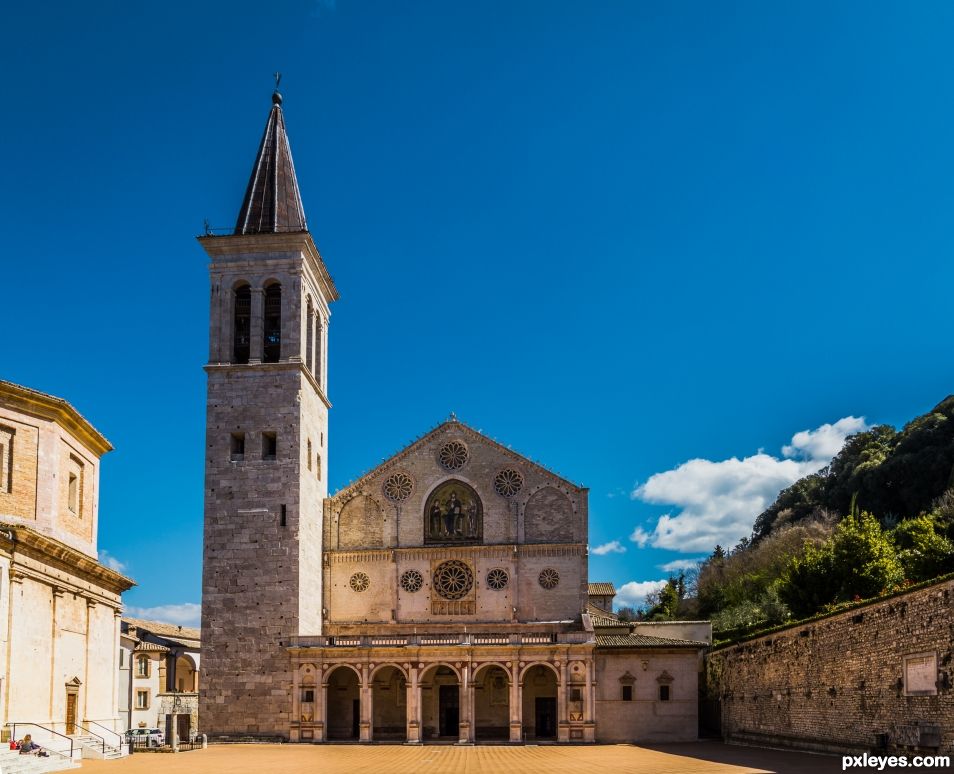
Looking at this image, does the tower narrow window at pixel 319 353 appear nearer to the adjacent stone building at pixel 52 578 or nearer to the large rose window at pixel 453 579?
the large rose window at pixel 453 579

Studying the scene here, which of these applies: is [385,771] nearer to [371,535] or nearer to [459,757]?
[459,757]

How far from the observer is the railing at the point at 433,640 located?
43.1m

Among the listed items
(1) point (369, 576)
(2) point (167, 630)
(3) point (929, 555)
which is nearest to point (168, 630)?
(2) point (167, 630)

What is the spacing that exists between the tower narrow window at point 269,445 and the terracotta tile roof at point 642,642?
15.9 metres

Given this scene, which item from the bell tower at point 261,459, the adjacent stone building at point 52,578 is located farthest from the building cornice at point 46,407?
the bell tower at point 261,459

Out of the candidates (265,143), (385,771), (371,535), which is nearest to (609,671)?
(371,535)

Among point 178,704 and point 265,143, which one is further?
point 178,704

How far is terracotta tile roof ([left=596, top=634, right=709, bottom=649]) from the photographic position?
142 ft

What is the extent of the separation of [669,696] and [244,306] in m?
24.8

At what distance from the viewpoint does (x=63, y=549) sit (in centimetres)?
2891

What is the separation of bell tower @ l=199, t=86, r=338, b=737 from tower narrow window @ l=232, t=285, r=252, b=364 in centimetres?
4

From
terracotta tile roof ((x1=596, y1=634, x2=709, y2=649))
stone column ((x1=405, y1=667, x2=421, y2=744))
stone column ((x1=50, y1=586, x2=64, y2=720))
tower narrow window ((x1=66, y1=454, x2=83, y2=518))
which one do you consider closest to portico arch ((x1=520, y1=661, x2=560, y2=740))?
terracotta tile roof ((x1=596, y1=634, x2=709, y2=649))

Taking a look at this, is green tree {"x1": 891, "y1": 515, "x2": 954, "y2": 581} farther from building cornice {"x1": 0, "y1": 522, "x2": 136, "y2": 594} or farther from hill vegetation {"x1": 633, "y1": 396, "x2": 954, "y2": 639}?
building cornice {"x1": 0, "y1": 522, "x2": 136, "y2": 594}

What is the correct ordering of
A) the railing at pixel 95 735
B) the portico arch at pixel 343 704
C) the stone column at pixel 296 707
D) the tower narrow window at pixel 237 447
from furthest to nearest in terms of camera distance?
the tower narrow window at pixel 237 447, the portico arch at pixel 343 704, the stone column at pixel 296 707, the railing at pixel 95 735
